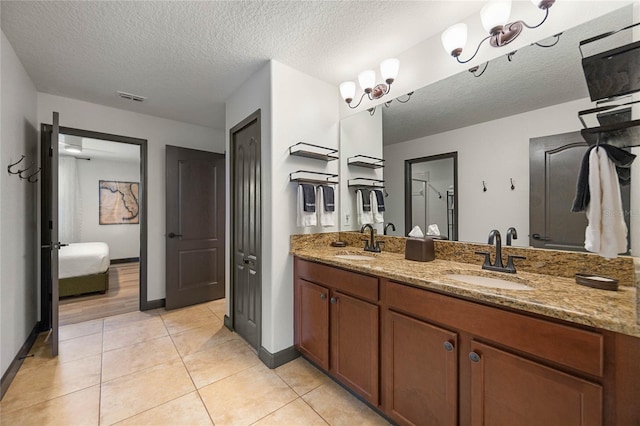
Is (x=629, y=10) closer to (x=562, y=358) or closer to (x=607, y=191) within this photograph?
(x=607, y=191)

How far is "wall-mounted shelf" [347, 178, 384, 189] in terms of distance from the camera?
2.35 m

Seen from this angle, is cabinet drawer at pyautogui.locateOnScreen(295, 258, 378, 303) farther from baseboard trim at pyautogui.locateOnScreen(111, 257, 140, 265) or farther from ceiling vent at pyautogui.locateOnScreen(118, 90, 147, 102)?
baseboard trim at pyautogui.locateOnScreen(111, 257, 140, 265)

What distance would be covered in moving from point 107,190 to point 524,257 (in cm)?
752

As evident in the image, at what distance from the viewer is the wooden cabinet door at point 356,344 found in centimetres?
155

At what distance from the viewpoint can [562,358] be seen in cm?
91

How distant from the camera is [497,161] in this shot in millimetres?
1613

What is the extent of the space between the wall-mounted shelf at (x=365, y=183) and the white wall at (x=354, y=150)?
3 centimetres

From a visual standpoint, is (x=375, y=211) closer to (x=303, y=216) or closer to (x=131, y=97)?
(x=303, y=216)

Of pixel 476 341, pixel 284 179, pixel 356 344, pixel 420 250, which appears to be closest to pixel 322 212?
pixel 284 179

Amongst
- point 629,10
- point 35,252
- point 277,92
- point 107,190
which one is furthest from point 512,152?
point 107,190

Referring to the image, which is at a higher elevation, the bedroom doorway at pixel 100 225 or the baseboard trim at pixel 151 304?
the bedroom doorway at pixel 100 225

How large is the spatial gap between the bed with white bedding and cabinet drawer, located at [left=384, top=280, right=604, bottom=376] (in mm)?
4492

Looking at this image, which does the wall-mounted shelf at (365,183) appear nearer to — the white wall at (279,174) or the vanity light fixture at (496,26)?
the white wall at (279,174)

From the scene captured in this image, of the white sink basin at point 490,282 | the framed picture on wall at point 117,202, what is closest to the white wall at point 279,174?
the white sink basin at point 490,282
